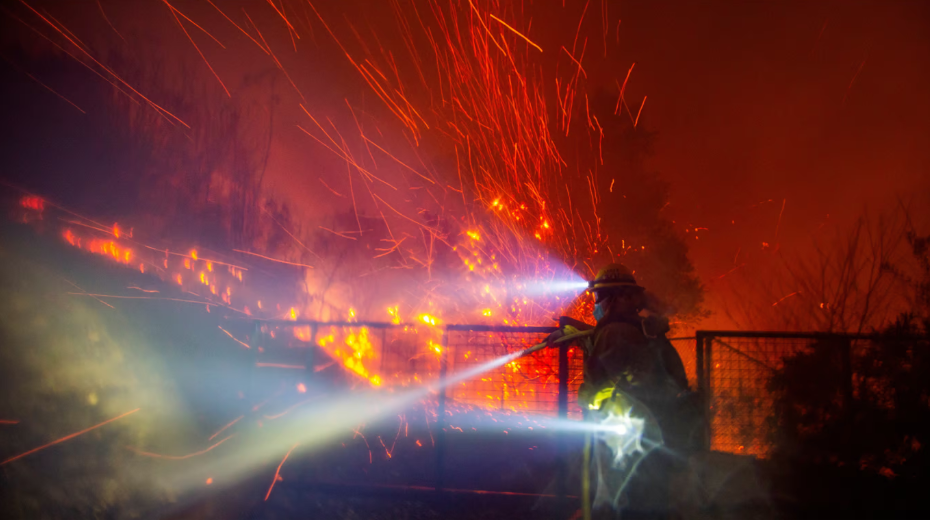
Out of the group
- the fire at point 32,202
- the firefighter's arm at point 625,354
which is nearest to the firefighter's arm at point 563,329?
the firefighter's arm at point 625,354

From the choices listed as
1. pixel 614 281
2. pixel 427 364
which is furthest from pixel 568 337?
pixel 427 364

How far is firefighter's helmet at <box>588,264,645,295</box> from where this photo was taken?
442 cm

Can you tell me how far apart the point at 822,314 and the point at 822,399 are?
1.85 meters

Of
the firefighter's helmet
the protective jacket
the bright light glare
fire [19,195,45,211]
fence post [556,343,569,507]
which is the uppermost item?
the bright light glare

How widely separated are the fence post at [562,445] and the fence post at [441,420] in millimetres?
1227

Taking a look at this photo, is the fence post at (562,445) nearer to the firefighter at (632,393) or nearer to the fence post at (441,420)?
the firefighter at (632,393)

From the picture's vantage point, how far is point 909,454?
15.9ft

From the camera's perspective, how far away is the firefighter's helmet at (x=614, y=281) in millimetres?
4422

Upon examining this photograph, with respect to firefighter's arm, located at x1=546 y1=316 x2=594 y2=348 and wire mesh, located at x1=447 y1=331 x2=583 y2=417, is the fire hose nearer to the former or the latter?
firefighter's arm, located at x1=546 y1=316 x2=594 y2=348

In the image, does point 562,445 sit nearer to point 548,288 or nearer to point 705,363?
point 705,363

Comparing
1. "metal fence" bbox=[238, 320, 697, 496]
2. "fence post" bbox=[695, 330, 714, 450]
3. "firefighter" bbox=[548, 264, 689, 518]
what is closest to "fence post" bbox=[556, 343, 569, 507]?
"metal fence" bbox=[238, 320, 697, 496]

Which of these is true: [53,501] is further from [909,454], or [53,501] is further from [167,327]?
[909,454]

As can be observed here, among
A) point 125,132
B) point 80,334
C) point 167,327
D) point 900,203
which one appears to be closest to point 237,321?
point 167,327

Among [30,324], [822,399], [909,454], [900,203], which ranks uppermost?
[900,203]
